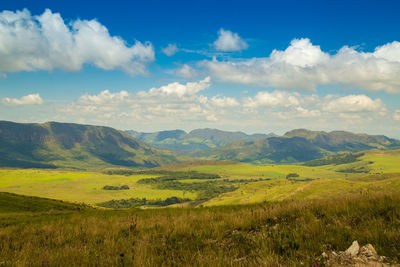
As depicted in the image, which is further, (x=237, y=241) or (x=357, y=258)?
(x=237, y=241)

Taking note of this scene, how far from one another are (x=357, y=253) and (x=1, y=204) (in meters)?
76.2

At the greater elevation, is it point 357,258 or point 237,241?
point 357,258

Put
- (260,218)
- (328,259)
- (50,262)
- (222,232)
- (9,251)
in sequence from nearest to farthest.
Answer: (328,259) → (50,262) → (9,251) → (222,232) → (260,218)

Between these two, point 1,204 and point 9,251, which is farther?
point 1,204

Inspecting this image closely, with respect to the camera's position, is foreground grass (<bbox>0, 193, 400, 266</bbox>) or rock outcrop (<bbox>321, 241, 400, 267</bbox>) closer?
rock outcrop (<bbox>321, 241, 400, 267</bbox>)

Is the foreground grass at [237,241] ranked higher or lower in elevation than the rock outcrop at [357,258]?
lower

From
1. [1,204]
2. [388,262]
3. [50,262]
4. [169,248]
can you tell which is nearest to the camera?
[388,262]

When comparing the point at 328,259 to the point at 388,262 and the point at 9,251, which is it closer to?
the point at 388,262

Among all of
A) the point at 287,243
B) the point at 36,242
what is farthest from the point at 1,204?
the point at 287,243

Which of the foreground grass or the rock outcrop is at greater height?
the rock outcrop

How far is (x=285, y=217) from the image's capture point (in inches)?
408

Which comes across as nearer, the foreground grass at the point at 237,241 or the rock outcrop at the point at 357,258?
the rock outcrop at the point at 357,258

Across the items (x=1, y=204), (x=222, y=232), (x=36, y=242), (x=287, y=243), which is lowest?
(x=1, y=204)

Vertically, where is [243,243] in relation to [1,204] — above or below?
above
